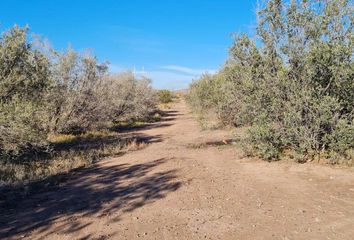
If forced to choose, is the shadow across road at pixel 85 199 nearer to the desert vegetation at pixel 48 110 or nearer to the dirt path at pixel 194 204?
the dirt path at pixel 194 204

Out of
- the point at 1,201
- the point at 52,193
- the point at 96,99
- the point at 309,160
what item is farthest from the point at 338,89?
the point at 96,99

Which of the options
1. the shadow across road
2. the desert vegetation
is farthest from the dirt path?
the desert vegetation

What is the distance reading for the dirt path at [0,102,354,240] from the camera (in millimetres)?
5961

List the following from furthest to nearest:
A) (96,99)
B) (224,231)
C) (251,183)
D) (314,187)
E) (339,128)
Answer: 1. (96,99)
2. (339,128)
3. (251,183)
4. (314,187)
5. (224,231)

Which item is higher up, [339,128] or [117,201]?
[339,128]

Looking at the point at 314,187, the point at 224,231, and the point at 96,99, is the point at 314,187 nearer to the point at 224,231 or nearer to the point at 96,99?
the point at 224,231

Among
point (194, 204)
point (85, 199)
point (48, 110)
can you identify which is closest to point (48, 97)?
point (48, 110)

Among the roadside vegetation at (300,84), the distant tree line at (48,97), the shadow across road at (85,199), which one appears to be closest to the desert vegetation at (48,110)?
the distant tree line at (48,97)

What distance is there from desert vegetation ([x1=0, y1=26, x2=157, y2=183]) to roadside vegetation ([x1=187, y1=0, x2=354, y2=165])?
5.91m

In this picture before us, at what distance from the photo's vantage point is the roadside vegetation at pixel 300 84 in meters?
10.0

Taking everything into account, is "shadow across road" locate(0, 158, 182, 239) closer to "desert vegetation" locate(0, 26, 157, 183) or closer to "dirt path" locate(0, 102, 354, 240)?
"dirt path" locate(0, 102, 354, 240)

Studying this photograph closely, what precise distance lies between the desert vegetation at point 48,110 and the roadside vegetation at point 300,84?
5911mm

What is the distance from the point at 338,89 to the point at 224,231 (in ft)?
21.1

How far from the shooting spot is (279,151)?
1117cm
